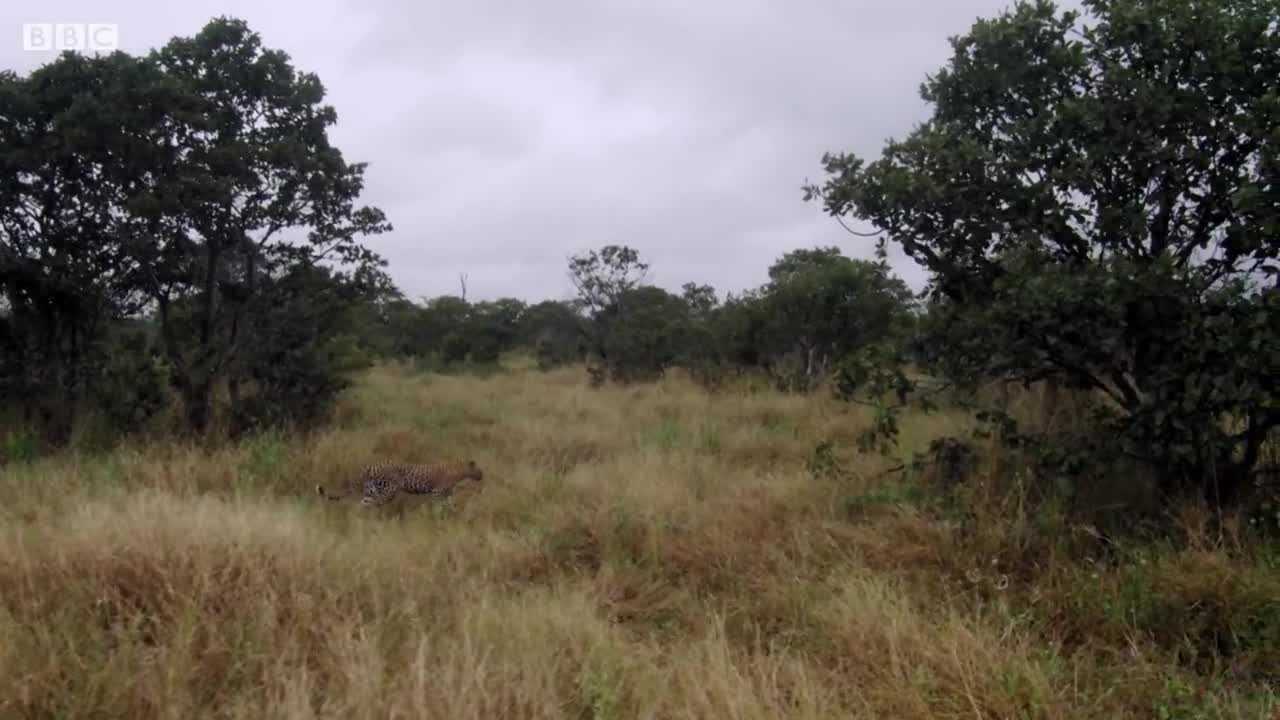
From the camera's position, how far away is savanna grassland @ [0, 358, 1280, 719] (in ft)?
8.57

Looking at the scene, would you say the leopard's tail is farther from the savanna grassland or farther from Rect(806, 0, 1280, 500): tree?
Rect(806, 0, 1280, 500): tree

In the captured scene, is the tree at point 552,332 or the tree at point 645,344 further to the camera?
the tree at point 552,332

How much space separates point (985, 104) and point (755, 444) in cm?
369

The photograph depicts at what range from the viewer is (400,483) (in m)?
5.82

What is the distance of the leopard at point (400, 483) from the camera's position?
18.8 ft

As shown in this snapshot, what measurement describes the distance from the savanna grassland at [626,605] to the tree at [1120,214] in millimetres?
771

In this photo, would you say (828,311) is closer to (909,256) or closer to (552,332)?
(909,256)

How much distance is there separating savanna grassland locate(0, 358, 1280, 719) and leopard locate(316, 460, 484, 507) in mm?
189

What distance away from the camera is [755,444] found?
7.26 m

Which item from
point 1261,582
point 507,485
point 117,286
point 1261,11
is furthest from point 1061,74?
point 117,286

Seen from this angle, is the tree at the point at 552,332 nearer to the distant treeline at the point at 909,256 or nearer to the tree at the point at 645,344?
the tree at the point at 645,344

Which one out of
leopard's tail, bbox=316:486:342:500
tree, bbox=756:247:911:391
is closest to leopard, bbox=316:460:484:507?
leopard's tail, bbox=316:486:342:500

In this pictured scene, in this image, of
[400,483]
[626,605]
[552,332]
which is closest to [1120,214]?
[626,605]

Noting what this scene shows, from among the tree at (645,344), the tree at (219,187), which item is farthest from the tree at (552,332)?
the tree at (219,187)
